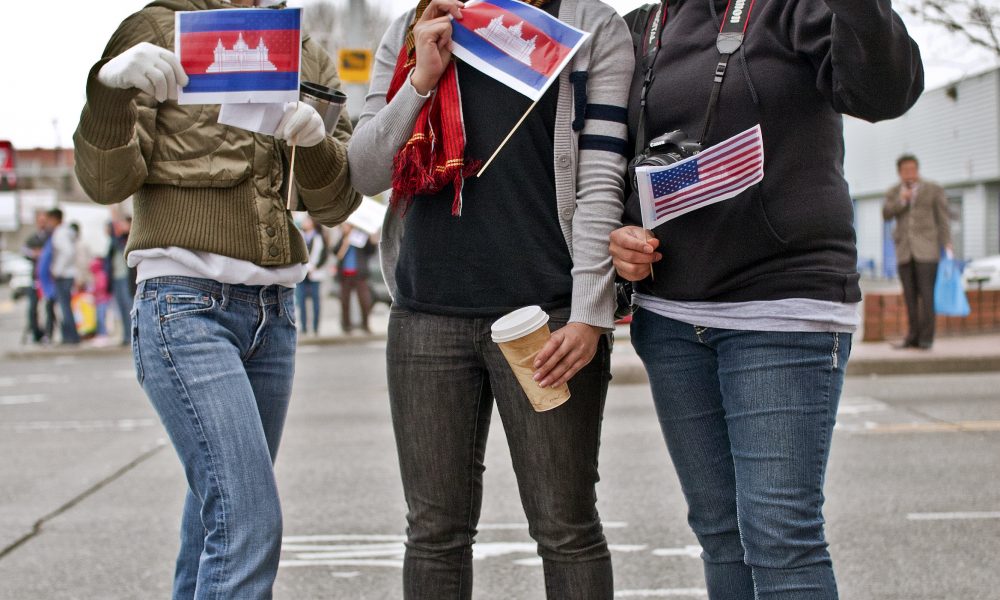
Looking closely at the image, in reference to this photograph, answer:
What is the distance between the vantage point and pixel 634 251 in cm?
226

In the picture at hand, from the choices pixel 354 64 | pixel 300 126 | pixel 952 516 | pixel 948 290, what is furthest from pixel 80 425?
pixel 948 290

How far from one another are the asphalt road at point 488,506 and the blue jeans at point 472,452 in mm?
1527

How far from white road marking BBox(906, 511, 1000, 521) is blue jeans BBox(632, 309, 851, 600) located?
9.08 feet

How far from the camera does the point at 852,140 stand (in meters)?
36.3

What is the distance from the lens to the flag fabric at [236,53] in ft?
7.20

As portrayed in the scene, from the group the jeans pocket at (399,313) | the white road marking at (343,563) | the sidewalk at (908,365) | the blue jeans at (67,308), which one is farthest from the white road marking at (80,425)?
the blue jeans at (67,308)

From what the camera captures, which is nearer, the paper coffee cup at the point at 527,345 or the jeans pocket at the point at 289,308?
the paper coffee cup at the point at 527,345

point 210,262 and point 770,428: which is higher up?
point 210,262

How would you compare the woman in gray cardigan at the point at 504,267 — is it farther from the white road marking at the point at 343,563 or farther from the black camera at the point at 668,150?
the white road marking at the point at 343,563

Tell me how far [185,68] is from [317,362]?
1059cm

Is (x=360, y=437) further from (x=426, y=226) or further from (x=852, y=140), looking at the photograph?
(x=852, y=140)

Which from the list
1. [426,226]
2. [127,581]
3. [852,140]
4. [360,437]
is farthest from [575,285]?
[852,140]

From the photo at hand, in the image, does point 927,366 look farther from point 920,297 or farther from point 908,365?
point 920,297

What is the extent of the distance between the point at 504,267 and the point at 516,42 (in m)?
0.51
